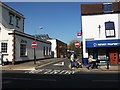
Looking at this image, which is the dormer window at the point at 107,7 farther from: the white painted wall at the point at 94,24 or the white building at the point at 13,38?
the white building at the point at 13,38

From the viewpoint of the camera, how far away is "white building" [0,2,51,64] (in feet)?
114

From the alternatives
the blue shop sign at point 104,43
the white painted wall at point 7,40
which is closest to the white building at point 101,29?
the blue shop sign at point 104,43

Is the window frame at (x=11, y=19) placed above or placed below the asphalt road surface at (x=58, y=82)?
above

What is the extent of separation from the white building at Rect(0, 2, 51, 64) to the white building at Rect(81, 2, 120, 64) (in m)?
8.73

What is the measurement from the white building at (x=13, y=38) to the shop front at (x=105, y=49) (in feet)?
30.2

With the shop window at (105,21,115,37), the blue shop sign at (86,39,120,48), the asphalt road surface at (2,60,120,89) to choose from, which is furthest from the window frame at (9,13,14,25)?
the asphalt road surface at (2,60,120,89)

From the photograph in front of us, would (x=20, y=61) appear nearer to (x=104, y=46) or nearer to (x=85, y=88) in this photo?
(x=104, y=46)

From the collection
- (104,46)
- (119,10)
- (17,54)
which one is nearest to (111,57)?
(104,46)

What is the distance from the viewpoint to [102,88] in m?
13.9

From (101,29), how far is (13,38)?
10.9 meters

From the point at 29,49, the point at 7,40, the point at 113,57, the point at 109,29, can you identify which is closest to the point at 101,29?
the point at 109,29

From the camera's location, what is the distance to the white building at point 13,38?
34812 mm

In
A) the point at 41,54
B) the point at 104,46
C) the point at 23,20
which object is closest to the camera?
the point at 104,46

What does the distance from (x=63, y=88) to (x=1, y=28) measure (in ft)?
76.7
